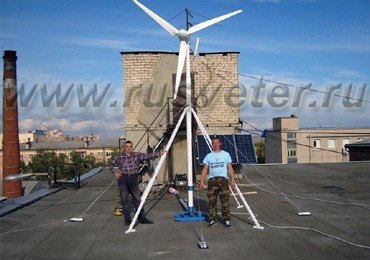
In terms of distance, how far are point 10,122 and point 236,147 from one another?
15.5 m

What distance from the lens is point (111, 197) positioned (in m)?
13.6

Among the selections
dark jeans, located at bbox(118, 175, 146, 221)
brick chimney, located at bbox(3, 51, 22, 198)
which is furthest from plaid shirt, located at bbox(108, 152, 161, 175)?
brick chimney, located at bbox(3, 51, 22, 198)

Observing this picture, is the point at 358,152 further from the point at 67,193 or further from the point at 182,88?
the point at 67,193

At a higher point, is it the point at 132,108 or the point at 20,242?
the point at 132,108

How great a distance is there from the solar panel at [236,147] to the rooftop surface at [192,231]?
271cm

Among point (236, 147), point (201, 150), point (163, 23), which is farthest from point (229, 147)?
point (163, 23)

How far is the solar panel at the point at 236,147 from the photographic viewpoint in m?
15.9

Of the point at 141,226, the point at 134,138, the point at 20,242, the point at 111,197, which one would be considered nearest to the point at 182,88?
the point at 134,138

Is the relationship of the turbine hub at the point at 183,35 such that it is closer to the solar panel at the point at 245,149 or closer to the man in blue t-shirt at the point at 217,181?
the man in blue t-shirt at the point at 217,181

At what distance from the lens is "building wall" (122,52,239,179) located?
54.9ft

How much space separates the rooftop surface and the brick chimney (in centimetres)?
1334

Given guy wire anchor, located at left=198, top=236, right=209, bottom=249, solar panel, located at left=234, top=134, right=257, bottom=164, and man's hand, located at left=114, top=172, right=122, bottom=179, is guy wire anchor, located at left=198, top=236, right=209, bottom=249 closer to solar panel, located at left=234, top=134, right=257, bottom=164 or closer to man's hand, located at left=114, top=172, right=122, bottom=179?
man's hand, located at left=114, top=172, right=122, bottom=179

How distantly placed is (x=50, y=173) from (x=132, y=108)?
468cm

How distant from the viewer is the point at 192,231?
8133 mm
